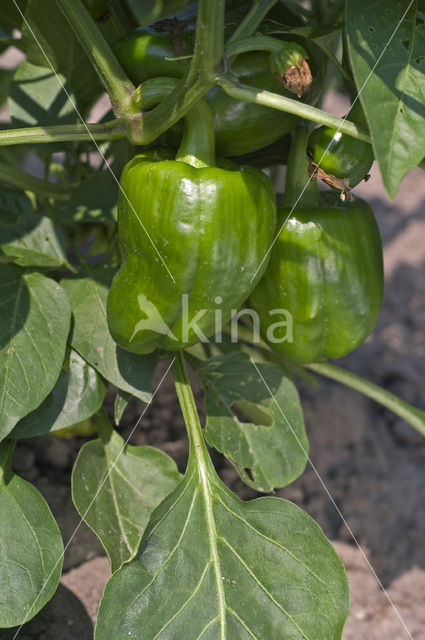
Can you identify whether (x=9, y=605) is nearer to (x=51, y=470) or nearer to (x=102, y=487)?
(x=102, y=487)

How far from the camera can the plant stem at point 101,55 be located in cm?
85

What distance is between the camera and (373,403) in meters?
1.57

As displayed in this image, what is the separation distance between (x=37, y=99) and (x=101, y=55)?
0.95 feet

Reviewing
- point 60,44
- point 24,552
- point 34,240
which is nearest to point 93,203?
point 34,240

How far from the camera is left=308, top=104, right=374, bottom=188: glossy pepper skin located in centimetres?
85

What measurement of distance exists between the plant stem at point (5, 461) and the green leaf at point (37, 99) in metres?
0.47

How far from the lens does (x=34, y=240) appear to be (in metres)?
1.06

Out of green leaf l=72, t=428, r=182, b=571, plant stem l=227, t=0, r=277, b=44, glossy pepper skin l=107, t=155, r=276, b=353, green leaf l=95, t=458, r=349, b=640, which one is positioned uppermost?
plant stem l=227, t=0, r=277, b=44

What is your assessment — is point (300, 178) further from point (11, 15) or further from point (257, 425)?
point (11, 15)

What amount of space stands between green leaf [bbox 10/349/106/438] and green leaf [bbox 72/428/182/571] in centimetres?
7

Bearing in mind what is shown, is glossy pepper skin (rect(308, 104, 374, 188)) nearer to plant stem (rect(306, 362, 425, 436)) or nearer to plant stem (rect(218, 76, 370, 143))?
plant stem (rect(218, 76, 370, 143))

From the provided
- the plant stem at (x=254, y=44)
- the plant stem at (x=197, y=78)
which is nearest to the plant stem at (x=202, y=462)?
the plant stem at (x=197, y=78)

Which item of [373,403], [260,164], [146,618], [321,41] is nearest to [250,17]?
[321,41]

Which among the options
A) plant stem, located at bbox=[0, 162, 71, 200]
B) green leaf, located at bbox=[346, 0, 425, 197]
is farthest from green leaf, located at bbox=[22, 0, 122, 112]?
green leaf, located at bbox=[346, 0, 425, 197]
